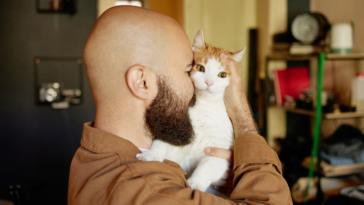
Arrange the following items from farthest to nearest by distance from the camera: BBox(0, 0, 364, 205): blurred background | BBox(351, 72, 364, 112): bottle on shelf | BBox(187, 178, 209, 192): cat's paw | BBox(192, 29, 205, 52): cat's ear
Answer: BBox(0, 0, 364, 205): blurred background
BBox(351, 72, 364, 112): bottle on shelf
BBox(192, 29, 205, 52): cat's ear
BBox(187, 178, 209, 192): cat's paw

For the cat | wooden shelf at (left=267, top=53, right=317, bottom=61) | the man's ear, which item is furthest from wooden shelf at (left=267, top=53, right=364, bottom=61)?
the man's ear

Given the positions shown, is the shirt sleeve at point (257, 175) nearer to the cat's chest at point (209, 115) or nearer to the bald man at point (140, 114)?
the bald man at point (140, 114)

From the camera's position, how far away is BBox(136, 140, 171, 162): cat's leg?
2.66ft

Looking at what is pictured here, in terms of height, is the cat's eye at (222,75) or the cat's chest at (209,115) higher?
the cat's eye at (222,75)

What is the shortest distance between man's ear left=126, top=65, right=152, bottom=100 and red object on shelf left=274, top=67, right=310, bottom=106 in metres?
2.00

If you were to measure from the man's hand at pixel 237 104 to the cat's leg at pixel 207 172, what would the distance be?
5.0 inches

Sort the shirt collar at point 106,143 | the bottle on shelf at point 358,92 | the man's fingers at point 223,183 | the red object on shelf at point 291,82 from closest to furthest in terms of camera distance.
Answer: the shirt collar at point 106,143
the man's fingers at point 223,183
the bottle on shelf at point 358,92
the red object on shelf at point 291,82

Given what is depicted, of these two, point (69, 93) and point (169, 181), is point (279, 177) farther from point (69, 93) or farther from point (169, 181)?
point (69, 93)

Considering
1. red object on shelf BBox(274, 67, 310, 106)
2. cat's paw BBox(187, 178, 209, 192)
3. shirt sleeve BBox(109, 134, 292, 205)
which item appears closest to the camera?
shirt sleeve BBox(109, 134, 292, 205)

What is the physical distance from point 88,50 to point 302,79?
7.41ft

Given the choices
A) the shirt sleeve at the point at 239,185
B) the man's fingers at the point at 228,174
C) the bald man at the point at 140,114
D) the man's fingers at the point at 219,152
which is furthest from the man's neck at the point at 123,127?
the man's fingers at the point at 228,174

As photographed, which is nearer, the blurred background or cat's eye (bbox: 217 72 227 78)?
cat's eye (bbox: 217 72 227 78)

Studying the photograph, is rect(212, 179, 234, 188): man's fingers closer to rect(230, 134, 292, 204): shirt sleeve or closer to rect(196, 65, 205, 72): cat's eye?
rect(230, 134, 292, 204): shirt sleeve

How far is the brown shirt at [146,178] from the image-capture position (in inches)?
26.5
